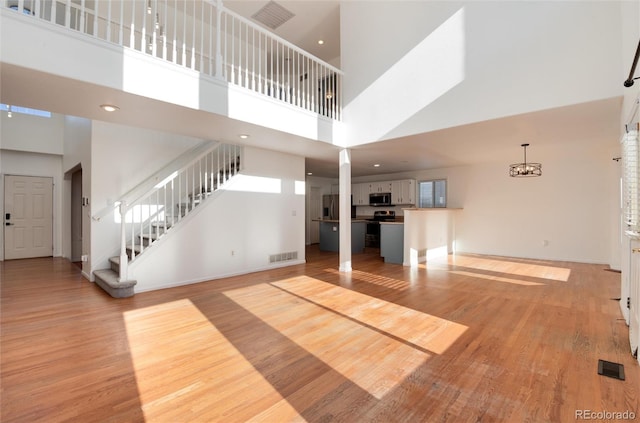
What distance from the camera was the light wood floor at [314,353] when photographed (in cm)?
179

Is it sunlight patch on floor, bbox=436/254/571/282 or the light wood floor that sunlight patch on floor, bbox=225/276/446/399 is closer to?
the light wood floor

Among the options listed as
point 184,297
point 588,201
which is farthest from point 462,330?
point 588,201

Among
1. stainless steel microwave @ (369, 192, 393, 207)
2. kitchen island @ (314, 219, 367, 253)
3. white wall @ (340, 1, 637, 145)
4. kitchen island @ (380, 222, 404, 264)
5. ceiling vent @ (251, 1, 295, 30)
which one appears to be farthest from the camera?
stainless steel microwave @ (369, 192, 393, 207)

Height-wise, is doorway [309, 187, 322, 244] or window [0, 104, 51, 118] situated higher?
window [0, 104, 51, 118]

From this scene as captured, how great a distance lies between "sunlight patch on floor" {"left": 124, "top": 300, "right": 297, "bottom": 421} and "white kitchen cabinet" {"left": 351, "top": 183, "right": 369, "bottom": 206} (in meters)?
7.45

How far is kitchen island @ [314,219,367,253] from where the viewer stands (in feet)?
26.9

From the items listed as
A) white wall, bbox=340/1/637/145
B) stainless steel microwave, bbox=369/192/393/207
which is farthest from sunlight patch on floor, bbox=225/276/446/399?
stainless steel microwave, bbox=369/192/393/207

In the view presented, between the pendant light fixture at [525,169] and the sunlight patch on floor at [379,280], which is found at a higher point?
the pendant light fixture at [525,169]

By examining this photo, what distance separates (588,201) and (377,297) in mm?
5963

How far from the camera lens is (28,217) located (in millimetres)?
7145

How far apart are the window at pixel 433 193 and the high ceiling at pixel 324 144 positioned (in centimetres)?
79

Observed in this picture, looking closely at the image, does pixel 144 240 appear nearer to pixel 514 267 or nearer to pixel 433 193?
pixel 514 267

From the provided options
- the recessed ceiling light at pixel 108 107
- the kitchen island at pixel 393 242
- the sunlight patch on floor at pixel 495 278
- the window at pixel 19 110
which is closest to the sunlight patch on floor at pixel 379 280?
the kitchen island at pixel 393 242

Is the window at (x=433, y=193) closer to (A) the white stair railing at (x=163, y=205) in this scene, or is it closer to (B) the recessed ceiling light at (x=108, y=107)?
(A) the white stair railing at (x=163, y=205)
